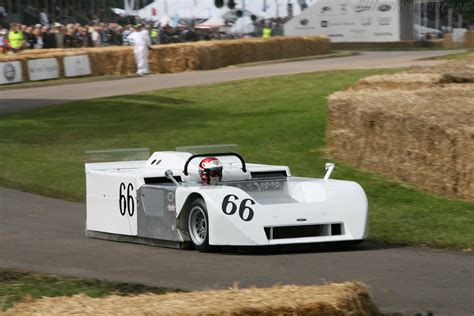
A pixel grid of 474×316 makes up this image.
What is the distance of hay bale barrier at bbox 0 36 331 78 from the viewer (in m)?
36.3

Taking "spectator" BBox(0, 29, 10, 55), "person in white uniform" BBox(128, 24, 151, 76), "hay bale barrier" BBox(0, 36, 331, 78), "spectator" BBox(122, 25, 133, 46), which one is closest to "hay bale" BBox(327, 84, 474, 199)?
"hay bale barrier" BBox(0, 36, 331, 78)

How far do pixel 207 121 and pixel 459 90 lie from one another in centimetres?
653

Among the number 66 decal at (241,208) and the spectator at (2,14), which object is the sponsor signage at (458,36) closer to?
the spectator at (2,14)

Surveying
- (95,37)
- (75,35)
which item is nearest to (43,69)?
(75,35)

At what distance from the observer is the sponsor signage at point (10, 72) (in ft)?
108

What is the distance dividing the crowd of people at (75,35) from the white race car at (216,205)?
2642cm

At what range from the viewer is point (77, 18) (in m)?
45.8

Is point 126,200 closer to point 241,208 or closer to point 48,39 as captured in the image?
point 241,208

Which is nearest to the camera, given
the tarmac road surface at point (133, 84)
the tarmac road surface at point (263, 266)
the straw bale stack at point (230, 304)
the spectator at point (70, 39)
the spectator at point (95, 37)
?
the straw bale stack at point (230, 304)

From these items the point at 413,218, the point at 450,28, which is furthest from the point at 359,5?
the point at 413,218

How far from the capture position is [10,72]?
109 feet

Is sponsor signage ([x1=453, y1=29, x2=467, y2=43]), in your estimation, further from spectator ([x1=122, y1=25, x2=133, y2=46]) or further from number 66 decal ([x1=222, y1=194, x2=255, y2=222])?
number 66 decal ([x1=222, y1=194, x2=255, y2=222])

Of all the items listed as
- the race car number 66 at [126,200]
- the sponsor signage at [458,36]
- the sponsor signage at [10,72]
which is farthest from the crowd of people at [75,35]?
the race car number 66 at [126,200]

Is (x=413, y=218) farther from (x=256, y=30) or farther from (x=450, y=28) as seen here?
(x=450, y=28)
